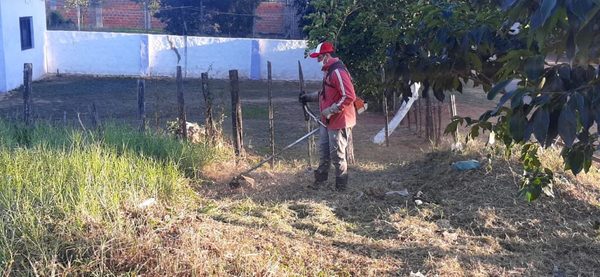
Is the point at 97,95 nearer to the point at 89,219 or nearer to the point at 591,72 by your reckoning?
the point at 89,219

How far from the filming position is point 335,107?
6551mm

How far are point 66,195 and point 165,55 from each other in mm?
17957

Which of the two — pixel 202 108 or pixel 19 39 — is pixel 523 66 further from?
pixel 19 39

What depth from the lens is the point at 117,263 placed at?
3.57 meters

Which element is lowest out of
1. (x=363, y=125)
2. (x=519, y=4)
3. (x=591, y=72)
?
(x=363, y=125)

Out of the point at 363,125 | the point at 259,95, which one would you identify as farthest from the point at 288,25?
the point at 363,125

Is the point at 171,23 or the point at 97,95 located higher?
the point at 171,23

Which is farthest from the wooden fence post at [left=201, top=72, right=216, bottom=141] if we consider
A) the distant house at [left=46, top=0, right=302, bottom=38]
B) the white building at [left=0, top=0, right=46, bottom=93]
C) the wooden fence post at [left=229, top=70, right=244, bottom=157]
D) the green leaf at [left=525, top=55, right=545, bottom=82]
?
the distant house at [left=46, top=0, right=302, bottom=38]

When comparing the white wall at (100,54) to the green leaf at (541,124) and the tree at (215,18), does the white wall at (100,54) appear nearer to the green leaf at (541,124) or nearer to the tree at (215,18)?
the tree at (215,18)

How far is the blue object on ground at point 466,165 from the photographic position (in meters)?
7.03

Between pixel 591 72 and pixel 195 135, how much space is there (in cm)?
734

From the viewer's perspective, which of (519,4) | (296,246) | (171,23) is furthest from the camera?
(171,23)

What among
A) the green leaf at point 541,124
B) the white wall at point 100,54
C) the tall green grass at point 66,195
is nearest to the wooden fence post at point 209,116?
the tall green grass at point 66,195

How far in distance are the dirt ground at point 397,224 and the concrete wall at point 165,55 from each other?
12717mm
